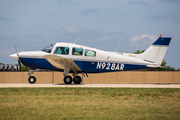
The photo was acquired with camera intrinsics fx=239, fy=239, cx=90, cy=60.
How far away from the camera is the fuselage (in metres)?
17.2

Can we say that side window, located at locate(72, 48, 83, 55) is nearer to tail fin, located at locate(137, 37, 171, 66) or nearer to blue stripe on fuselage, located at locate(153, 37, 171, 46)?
tail fin, located at locate(137, 37, 171, 66)

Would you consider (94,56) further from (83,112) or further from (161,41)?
(83,112)

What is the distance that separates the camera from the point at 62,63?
17.0 meters

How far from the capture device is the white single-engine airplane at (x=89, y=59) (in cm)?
1712

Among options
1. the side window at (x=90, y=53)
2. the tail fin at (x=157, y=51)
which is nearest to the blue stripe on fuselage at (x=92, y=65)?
the side window at (x=90, y=53)

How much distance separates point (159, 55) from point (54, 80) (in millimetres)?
11611

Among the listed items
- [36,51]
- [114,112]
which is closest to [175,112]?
[114,112]

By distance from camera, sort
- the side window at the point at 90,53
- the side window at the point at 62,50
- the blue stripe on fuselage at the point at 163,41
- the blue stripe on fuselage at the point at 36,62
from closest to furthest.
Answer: the side window at the point at 62,50 → the side window at the point at 90,53 → the blue stripe on fuselage at the point at 36,62 → the blue stripe on fuselage at the point at 163,41

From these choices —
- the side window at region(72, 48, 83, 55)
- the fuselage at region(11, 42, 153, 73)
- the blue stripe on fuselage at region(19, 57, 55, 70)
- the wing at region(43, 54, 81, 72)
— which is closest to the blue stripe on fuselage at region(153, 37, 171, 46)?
the fuselage at region(11, 42, 153, 73)

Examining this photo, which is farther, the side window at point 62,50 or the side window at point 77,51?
the side window at point 77,51

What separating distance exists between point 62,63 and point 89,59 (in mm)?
1997

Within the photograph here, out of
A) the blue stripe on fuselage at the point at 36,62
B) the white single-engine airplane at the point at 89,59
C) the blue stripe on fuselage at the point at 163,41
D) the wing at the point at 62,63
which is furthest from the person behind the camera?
the blue stripe on fuselage at the point at 163,41

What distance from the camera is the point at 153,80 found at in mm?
24375

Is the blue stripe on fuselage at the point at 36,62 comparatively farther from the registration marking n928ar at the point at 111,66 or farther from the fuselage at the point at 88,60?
the registration marking n928ar at the point at 111,66
